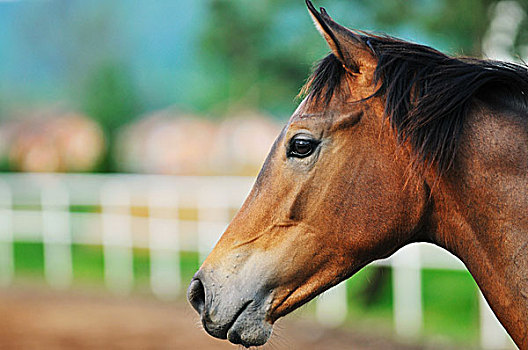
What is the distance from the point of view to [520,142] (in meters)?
1.72

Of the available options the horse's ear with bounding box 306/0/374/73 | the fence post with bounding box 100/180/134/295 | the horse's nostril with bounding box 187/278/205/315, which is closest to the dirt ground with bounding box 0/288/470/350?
the fence post with bounding box 100/180/134/295

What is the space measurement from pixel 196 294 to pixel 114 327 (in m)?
6.27

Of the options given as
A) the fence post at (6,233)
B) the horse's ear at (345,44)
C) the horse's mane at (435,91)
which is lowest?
the fence post at (6,233)

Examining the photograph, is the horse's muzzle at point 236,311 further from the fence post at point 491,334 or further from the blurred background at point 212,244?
the fence post at point 491,334

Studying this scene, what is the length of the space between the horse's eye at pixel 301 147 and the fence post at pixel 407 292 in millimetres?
5251

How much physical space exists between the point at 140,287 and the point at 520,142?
29.2 feet

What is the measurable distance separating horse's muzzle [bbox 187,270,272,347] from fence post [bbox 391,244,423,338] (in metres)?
5.14

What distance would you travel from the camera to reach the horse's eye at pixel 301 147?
1.88m

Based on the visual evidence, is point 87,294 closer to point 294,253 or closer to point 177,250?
point 177,250

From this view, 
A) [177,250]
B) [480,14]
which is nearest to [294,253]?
[480,14]

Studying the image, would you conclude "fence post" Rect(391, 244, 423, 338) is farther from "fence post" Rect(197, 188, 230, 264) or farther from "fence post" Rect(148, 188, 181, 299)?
"fence post" Rect(148, 188, 181, 299)

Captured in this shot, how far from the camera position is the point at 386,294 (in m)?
8.30

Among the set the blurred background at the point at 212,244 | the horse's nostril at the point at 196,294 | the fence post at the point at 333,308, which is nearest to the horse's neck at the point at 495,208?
the blurred background at the point at 212,244

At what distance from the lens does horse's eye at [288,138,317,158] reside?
74.1 inches
